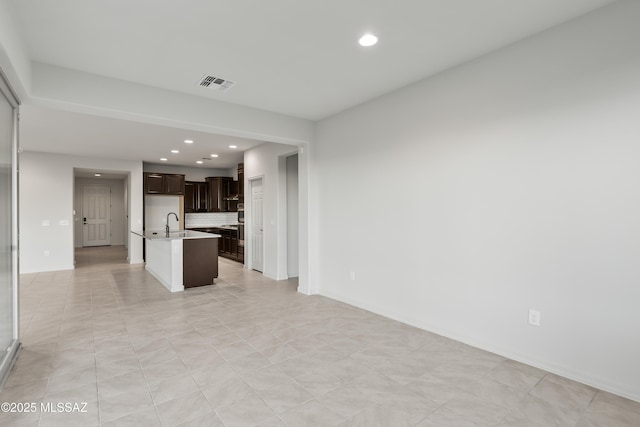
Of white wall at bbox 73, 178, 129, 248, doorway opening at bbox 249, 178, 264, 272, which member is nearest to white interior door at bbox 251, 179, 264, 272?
doorway opening at bbox 249, 178, 264, 272

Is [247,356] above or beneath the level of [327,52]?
beneath

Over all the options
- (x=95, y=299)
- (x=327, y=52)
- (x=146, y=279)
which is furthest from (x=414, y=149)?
(x=146, y=279)

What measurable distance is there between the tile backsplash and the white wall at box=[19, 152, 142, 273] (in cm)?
286

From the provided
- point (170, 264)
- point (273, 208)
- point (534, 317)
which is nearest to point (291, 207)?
point (273, 208)

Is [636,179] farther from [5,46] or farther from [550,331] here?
[5,46]

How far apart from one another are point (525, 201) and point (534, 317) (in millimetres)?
982

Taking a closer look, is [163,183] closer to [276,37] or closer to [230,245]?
[230,245]

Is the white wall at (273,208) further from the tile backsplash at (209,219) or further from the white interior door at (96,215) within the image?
the white interior door at (96,215)

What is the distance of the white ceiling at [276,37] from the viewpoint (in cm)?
233

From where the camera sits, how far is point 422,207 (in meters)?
3.61

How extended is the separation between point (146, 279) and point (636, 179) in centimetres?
710

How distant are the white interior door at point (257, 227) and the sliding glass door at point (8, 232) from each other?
413cm

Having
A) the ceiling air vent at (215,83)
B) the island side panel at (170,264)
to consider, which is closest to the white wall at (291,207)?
the island side panel at (170,264)

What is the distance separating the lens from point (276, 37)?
2.72m
